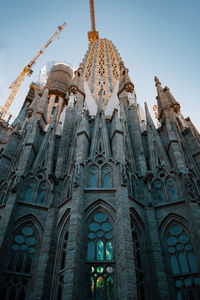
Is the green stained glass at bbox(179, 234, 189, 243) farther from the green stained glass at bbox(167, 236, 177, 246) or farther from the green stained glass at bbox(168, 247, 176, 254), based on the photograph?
the green stained glass at bbox(168, 247, 176, 254)

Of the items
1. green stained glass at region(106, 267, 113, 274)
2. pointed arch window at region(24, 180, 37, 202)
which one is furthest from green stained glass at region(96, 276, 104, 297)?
pointed arch window at region(24, 180, 37, 202)

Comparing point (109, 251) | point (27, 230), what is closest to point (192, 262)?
point (109, 251)

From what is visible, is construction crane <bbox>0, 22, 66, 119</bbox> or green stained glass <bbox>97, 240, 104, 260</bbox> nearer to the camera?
green stained glass <bbox>97, 240, 104, 260</bbox>

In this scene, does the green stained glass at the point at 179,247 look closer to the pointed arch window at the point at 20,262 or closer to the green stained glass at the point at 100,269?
the green stained glass at the point at 100,269

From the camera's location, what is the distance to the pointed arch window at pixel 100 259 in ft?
32.8

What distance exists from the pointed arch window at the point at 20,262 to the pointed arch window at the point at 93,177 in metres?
3.85

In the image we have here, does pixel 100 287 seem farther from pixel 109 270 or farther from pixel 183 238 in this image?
pixel 183 238

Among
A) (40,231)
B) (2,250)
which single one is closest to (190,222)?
(40,231)

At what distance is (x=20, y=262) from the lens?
11.8 metres

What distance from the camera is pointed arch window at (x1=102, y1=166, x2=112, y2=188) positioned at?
1370cm

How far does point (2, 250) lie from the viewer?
11.1 meters

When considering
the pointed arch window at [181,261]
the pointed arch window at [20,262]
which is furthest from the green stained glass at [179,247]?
the pointed arch window at [20,262]

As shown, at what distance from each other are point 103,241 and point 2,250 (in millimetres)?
4540

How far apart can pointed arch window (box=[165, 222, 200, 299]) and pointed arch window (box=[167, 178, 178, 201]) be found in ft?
5.37
